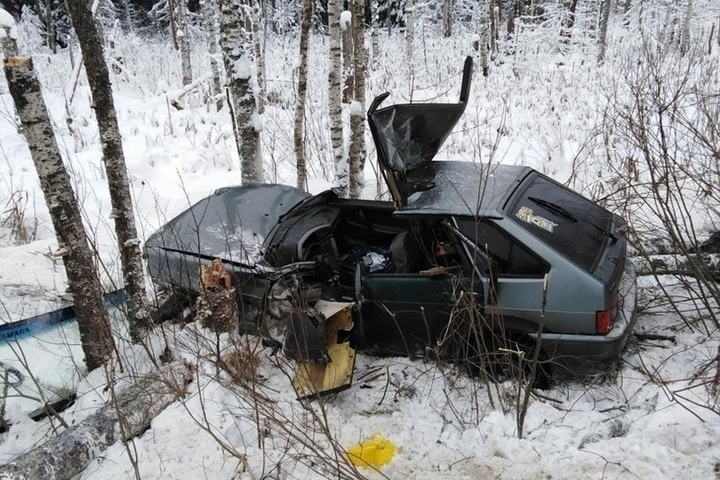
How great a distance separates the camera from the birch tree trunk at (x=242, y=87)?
17.9 feet

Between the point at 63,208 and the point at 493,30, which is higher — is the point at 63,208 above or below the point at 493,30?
below

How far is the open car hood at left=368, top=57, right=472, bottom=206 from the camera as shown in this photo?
3.89 meters

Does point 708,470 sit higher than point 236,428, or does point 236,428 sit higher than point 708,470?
point 708,470

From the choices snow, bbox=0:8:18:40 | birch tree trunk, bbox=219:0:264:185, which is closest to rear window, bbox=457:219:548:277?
birch tree trunk, bbox=219:0:264:185

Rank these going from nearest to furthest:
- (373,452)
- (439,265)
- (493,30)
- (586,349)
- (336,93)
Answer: (373,452)
(586,349)
(439,265)
(336,93)
(493,30)

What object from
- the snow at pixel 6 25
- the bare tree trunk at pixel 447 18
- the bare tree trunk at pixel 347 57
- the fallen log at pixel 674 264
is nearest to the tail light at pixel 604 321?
the fallen log at pixel 674 264

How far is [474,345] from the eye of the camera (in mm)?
3793

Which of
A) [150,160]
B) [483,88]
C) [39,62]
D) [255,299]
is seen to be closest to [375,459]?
[255,299]

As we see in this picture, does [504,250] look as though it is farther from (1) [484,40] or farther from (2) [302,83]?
(1) [484,40]

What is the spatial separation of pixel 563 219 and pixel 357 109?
3270 millimetres

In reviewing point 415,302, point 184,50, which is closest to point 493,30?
point 184,50

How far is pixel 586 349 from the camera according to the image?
3396 millimetres

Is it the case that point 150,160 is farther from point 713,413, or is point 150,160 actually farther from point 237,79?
point 713,413

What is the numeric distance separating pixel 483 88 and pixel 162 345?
9.99 m
